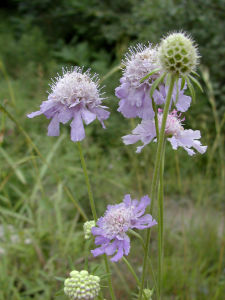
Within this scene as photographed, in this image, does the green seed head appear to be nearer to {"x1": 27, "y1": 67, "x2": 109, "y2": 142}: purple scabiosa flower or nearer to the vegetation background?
{"x1": 27, "y1": 67, "x2": 109, "y2": 142}: purple scabiosa flower

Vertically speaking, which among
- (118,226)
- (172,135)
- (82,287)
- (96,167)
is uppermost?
(96,167)

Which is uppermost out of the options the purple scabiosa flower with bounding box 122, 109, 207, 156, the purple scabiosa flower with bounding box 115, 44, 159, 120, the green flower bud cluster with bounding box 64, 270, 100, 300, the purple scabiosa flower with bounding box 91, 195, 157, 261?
the purple scabiosa flower with bounding box 115, 44, 159, 120

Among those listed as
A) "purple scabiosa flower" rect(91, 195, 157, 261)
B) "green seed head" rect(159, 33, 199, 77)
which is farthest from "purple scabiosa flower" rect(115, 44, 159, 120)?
"purple scabiosa flower" rect(91, 195, 157, 261)

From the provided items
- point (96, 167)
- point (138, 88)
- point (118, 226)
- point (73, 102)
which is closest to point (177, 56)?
point (138, 88)

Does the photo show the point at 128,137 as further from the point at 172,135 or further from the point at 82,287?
the point at 82,287

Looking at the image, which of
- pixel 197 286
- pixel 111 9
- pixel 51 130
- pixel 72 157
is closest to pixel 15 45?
pixel 111 9

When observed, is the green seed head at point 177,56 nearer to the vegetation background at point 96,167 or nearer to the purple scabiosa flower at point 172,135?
the purple scabiosa flower at point 172,135

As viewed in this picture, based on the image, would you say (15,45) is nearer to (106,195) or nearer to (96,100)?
(106,195)
